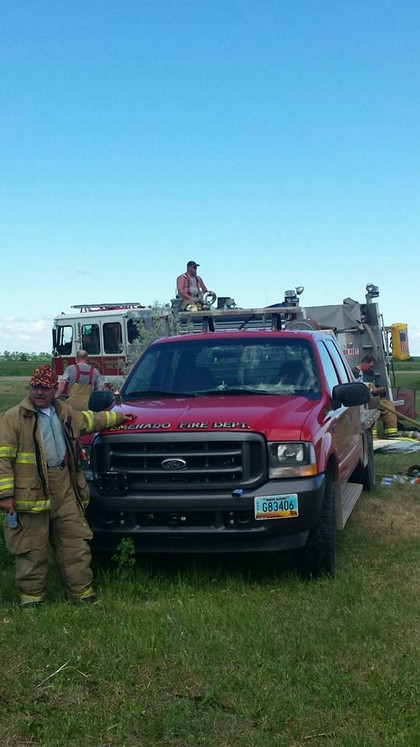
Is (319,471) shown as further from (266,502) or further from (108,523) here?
(108,523)

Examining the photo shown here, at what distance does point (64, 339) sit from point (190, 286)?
20.9 feet

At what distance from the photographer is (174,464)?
569 cm

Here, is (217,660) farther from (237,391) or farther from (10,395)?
(10,395)

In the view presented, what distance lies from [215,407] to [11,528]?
1.61 m

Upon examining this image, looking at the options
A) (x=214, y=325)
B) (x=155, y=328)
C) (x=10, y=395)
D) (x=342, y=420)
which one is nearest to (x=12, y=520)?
(x=342, y=420)

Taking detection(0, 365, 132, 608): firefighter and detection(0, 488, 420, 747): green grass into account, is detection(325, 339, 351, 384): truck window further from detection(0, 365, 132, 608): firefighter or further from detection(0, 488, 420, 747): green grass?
detection(0, 365, 132, 608): firefighter

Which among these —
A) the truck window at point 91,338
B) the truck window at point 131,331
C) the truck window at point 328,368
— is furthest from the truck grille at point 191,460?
the truck window at point 91,338

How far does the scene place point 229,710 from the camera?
12.9 ft

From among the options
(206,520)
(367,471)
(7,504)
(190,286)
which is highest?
(190,286)

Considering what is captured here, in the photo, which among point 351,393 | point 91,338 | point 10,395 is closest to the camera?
point 351,393

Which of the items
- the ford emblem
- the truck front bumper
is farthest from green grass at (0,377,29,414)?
the ford emblem

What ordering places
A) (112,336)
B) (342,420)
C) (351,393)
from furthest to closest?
(112,336) < (342,420) < (351,393)

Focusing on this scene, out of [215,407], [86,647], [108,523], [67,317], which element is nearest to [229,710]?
[86,647]

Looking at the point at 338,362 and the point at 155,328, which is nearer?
the point at 338,362
